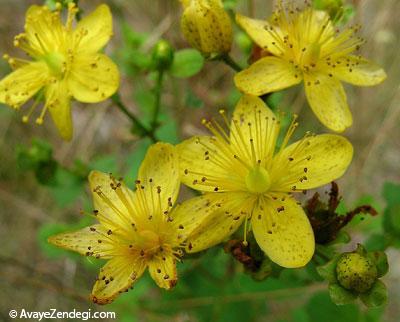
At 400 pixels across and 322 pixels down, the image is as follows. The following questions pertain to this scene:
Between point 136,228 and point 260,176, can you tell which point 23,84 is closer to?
point 136,228

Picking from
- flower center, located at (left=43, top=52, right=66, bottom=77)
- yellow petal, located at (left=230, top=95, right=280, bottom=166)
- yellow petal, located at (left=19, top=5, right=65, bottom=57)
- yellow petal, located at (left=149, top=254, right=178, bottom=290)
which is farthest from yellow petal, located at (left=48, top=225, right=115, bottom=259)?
yellow petal, located at (left=19, top=5, right=65, bottom=57)

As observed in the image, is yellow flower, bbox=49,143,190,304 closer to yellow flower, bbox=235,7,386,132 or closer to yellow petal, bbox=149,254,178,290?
yellow petal, bbox=149,254,178,290

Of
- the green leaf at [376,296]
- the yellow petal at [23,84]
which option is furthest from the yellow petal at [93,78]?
the green leaf at [376,296]

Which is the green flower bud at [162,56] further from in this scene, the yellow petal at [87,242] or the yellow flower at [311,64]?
the yellow petal at [87,242]

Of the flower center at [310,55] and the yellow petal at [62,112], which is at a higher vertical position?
the flower center at [310,55]

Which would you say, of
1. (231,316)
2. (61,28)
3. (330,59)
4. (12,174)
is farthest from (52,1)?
(12,174)
